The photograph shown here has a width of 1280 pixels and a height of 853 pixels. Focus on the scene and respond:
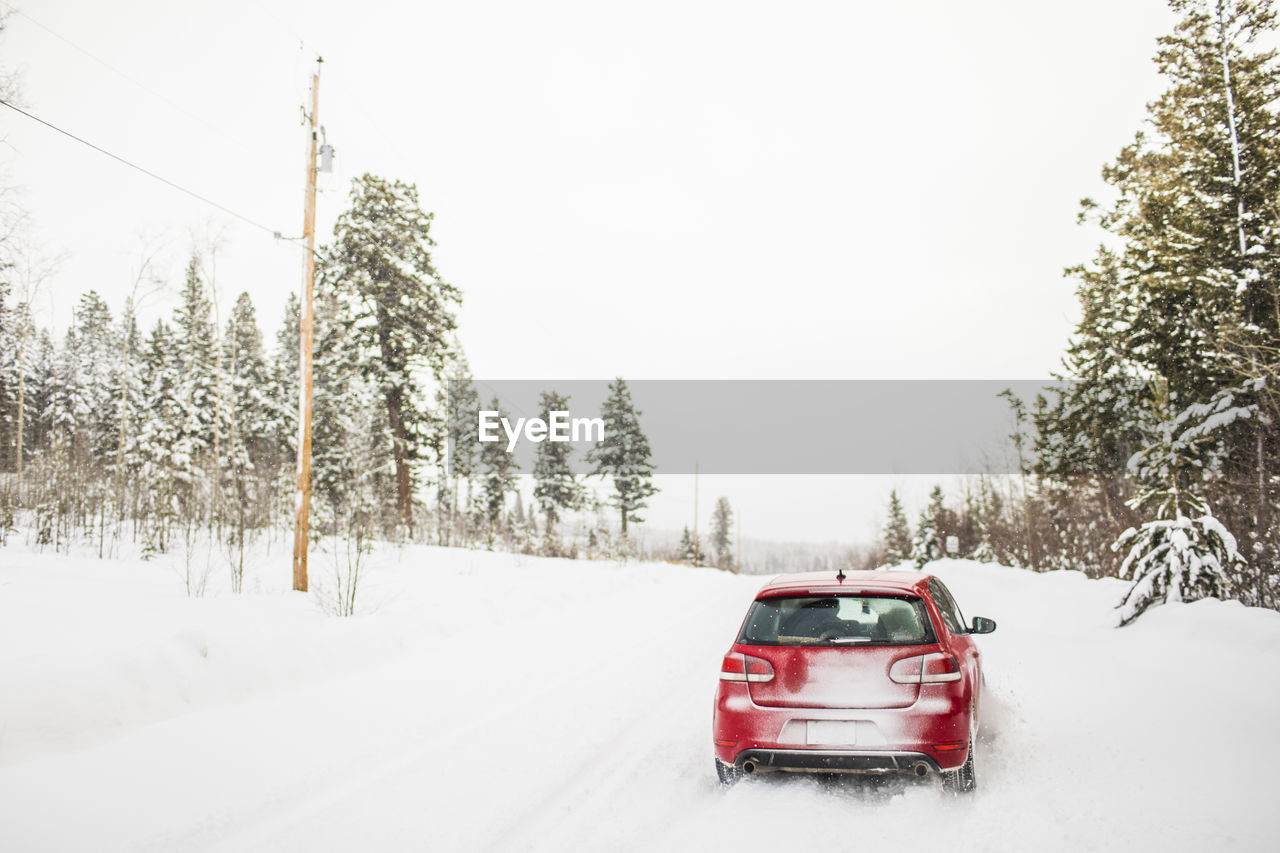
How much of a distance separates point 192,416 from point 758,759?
3662 cm

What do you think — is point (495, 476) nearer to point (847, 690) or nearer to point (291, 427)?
point (291, 427)

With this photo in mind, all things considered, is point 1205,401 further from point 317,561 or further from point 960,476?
point 960,476

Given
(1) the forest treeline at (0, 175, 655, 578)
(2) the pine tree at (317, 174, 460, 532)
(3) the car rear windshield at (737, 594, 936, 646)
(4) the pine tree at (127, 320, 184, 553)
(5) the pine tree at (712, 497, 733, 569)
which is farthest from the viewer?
(5) the pine tree at (712, 497, 733, 569)

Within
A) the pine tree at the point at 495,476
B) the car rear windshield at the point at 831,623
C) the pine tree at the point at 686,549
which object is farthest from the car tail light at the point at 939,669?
the pine tree at the point at 686,549

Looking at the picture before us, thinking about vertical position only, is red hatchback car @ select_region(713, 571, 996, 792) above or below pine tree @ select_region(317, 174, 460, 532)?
below

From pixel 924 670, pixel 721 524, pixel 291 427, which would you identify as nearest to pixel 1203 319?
pixel 924 670

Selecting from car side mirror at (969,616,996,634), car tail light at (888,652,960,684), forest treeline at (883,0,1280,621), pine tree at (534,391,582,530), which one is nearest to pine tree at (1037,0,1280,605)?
forest treeline at (883,0,1280,621)

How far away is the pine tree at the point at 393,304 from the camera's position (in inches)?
1042

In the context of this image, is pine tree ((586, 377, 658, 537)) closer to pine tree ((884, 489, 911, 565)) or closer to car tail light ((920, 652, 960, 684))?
pine tree ((884, 489, 911, 565))

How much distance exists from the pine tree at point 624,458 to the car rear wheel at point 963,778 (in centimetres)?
4867

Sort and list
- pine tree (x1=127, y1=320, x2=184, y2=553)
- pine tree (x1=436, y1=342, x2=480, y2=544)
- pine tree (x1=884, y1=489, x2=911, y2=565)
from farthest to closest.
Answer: pine tree (x1=884, y1=489, x2=911, y2=565) → pine tree (x1=436, y1=342, x2=480, y2=544) → pine tree (x1=127, y1=320, x2=184, y2=553)

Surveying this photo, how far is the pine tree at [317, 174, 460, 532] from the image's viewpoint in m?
26.5

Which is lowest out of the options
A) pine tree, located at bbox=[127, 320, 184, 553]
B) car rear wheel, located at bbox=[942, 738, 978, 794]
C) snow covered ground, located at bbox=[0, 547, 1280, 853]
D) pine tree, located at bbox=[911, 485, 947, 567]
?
pine tree, located at bbox=[911, 485, 947, 567]

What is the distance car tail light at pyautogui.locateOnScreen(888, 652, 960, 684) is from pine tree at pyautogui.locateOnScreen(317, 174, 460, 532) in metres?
23.3
